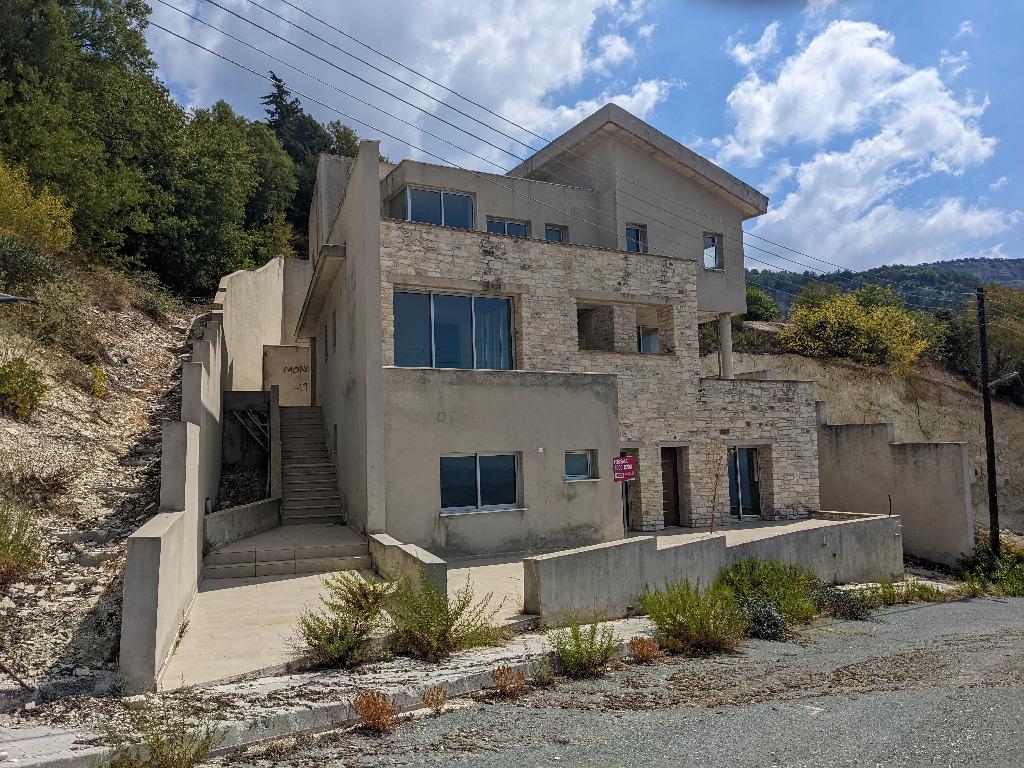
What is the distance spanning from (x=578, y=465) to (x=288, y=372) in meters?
14.9

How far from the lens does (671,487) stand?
18656mm

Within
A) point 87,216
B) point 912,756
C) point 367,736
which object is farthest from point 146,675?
point 87,216

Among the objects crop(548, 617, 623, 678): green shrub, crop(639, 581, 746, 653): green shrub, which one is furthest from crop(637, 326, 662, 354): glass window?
crop(548, 617, 623, 678): green shrub

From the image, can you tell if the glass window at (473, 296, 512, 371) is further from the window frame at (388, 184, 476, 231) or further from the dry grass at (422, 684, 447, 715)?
the dry grass at (422, 684, 447, 715)

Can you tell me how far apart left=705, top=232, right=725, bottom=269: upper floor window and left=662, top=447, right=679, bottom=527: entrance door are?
7.17 m

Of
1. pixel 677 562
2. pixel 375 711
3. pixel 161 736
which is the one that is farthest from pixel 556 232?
pixel 161 736

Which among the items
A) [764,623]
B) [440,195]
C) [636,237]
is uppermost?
[440,195]

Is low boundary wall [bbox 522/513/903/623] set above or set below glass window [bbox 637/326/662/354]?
below

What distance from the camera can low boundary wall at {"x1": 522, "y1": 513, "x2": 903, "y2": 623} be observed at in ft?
32.4

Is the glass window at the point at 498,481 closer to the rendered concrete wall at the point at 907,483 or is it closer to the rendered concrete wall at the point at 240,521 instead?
the rendered concrete wall at the point at 240,521

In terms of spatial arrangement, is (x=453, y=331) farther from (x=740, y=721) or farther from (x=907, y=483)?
(x=907, y=483)

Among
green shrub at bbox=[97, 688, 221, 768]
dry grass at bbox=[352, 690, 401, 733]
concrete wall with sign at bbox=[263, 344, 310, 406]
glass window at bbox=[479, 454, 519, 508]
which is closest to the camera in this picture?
green shrub at bbox=[97, 688, 221, 768]

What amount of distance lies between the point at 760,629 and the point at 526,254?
907 centimetres

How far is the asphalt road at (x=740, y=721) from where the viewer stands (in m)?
5.63
